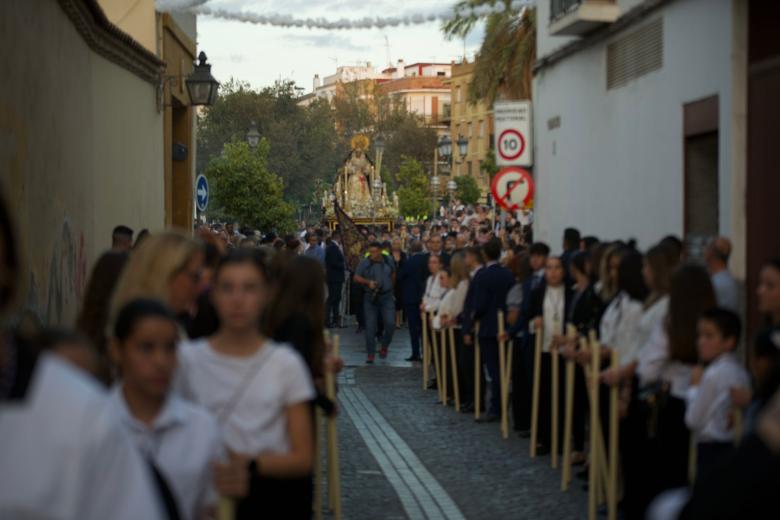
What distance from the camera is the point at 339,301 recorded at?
31422mm

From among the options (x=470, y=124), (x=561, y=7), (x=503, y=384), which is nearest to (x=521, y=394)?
(x=503, y=384)

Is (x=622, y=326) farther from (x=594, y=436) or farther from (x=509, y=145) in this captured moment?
(x=509, y=145)

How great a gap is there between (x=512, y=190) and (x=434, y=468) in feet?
38.9

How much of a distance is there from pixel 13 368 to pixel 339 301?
92.0 feet

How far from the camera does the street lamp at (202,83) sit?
27.0 metres

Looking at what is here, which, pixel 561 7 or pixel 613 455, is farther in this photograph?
pixel 561 7

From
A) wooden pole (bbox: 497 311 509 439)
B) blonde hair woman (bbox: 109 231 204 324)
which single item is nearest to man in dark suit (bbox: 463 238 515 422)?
wooden pole (bbox: 497 311 509 439)

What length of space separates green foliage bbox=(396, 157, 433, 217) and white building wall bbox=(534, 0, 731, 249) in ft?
192

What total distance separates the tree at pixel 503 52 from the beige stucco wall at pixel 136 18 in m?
7.17

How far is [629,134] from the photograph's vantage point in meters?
19.4

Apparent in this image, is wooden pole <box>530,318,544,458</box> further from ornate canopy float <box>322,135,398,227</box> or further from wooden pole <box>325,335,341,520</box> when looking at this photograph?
ornate canopy float <box>322,135,398,227</box>

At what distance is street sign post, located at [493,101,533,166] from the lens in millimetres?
24938

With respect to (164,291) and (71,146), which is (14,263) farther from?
(71,146)

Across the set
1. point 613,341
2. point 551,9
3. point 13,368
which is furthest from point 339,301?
point 13,368
